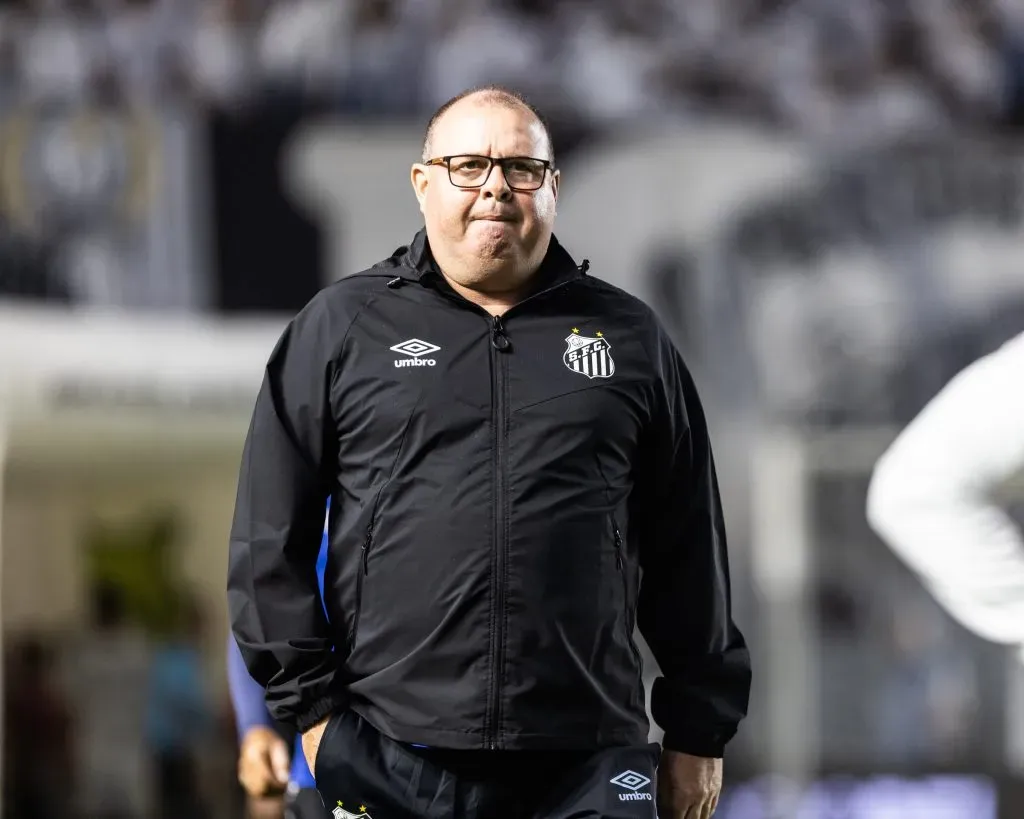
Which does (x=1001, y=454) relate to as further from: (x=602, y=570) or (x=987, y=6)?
(x=987, y=6)

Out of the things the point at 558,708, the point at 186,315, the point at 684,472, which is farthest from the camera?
the point at 186,315

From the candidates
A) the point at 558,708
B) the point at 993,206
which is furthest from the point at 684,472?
the point at 993,206

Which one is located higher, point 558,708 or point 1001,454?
point 1001,454

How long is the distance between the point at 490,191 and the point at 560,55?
246 inches

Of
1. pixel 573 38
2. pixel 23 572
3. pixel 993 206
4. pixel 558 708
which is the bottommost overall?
pixel 23 572

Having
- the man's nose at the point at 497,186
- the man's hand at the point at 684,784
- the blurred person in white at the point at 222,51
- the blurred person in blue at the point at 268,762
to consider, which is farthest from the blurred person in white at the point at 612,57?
the man's hand at the point at 684,784

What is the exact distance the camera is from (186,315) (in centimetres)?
818

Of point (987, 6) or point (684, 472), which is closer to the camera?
point (684, 472)

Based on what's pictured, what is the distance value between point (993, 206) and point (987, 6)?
100 centimetres

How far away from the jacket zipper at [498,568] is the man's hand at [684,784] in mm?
345

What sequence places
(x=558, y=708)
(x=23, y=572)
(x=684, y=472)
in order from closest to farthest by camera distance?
1. (x=558, y=708)
2. (x=684, y=472)
3. (x=23, y=572)

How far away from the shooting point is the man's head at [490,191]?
2.42 meters

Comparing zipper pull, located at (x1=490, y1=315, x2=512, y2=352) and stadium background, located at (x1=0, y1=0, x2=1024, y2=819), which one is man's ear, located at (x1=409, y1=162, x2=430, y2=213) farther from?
stadium background, located at (x1=0, y1=0, x2=1024, y2=819)

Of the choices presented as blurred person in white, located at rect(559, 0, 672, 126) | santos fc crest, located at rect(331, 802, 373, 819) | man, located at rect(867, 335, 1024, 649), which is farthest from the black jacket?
blurred person in white, located at rect(559, 0, 672, 126)
